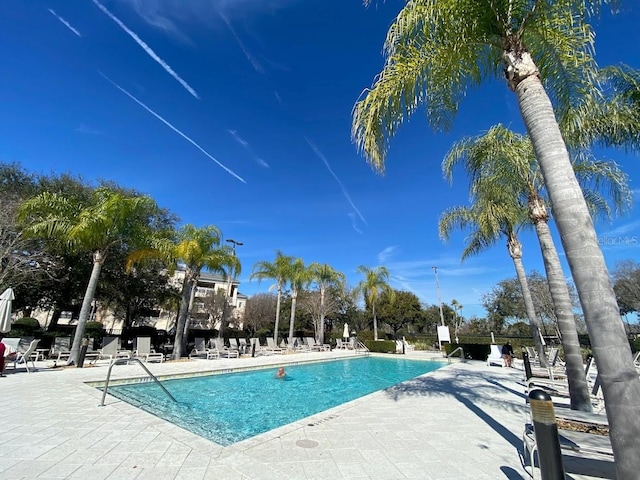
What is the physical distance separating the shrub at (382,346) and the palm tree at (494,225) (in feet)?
35.7

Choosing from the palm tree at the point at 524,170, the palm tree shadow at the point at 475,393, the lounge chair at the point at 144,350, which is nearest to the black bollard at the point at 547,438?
the palm tree shadow at the point at 475,393

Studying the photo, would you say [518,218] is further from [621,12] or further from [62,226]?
[62,226]

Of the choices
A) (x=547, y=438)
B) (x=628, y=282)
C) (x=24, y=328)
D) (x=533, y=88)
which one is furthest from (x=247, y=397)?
(x=628, y=282)

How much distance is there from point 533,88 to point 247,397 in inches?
391

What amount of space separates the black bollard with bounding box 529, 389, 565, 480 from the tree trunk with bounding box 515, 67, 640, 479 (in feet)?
1.63

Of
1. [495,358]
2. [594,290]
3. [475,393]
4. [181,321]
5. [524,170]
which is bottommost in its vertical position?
[475,393]

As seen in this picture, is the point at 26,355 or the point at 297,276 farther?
the point at 297,276

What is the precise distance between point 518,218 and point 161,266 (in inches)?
906

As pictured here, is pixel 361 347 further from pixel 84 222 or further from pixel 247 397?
pixel 84 222

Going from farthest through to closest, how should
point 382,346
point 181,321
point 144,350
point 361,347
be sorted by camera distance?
point 361,347 → point 382,346 → point 181,321 → point 144,350

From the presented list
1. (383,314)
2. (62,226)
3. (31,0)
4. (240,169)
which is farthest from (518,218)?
(383,314)

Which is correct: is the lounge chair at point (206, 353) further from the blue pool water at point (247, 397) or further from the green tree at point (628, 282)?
the green tree at point (628, 282)

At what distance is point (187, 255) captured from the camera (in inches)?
595

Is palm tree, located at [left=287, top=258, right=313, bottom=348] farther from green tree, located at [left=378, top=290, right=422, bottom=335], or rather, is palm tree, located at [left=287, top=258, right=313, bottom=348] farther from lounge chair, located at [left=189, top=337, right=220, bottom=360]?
green tree, located at [left=378, top=290, right=422, bottom=335]
